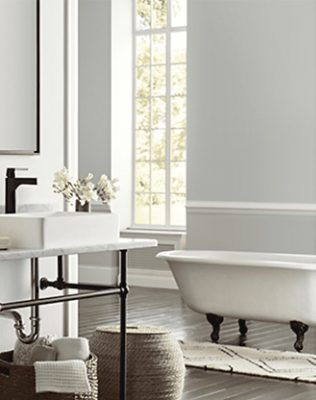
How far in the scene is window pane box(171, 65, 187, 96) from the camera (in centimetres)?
995

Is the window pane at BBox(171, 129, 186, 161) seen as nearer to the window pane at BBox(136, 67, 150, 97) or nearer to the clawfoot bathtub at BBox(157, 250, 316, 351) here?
the window pane at BBox(136, 67, 150, 97)

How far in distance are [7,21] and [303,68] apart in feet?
14.0

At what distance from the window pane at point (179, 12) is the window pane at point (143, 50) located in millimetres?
358

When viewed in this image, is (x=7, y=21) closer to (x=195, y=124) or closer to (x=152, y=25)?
(x=195, y=124)

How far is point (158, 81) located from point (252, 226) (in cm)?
217

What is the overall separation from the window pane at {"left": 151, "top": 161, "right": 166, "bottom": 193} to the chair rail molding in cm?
104

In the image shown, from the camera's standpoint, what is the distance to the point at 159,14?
10203 mm

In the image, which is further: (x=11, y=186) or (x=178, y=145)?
(x=178, y=145)

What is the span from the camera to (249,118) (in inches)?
346

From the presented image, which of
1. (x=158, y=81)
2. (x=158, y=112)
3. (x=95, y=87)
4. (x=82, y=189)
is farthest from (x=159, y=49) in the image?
(x=82, y=189)

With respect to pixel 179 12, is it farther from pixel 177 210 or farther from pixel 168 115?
pixel 177 210

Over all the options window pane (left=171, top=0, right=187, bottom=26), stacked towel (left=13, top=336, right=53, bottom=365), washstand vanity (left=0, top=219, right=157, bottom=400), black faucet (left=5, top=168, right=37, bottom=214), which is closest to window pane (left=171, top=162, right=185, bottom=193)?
window pane (left=171, top=0, right=187, bottom=26)

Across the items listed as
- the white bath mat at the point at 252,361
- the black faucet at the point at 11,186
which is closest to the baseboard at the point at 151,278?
the white bath mat at the point at 252,361

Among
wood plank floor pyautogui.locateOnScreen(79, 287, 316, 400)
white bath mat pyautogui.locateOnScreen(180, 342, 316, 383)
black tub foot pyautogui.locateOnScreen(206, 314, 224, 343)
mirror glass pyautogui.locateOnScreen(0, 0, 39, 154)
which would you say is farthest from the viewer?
black tub foot pyautogui.locateOnScreen(206, 314, 224, 343)
